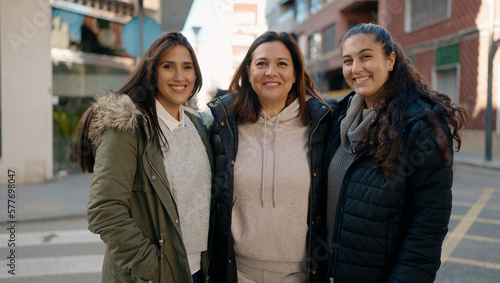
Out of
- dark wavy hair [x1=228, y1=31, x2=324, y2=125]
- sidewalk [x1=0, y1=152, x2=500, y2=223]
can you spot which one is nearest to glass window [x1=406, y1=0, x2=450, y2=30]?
sidewalk [x1=0, y1=152, x2=500, y2=223]

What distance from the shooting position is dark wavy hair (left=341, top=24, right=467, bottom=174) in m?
1.77

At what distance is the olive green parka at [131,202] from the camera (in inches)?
72.1

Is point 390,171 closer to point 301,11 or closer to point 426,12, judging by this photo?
point 426,12

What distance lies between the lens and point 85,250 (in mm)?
4773

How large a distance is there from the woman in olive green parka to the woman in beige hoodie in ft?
0.45

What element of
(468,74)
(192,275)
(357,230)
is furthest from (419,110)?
(468,74)

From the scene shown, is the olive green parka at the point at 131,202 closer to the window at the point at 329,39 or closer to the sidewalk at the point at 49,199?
the sidewalk at the point at 49,199

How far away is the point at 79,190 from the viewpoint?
833 centimetres

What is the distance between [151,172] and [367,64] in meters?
1.24

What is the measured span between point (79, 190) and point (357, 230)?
25.4 feet

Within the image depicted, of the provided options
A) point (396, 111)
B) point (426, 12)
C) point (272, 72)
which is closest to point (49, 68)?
point (272, 72)

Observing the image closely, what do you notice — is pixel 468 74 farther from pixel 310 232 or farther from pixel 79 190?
pixel 310 232

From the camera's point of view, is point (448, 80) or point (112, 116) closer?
point (112, 116)

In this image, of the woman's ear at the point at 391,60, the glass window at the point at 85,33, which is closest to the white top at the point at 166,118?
the woman's ear at the point at 391,60
